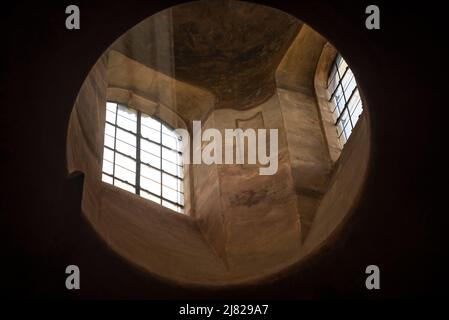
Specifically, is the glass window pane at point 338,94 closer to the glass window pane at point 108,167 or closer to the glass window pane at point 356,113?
the glass window pane at point 356,113

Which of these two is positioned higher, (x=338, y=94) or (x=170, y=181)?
(x=338, y=94)

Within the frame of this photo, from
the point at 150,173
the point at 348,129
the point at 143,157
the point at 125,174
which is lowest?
the point at 125,174

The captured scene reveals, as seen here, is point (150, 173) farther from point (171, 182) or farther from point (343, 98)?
point (343, 98)

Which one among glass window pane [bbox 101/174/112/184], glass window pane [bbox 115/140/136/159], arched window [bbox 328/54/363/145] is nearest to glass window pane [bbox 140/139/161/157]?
glass window pane [bbox 115/140/136/159]

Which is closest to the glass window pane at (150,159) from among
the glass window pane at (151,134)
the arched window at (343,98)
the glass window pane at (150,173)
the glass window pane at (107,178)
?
the glass window pane at (150,173)

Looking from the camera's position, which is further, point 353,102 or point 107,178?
point 353,102

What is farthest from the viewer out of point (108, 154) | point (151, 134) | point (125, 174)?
point (151, 134)

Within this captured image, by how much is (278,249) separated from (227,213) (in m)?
1.23

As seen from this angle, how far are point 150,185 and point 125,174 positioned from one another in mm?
395

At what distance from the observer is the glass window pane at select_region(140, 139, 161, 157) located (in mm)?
12969

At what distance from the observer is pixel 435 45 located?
29.2 ft

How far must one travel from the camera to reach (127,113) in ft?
44.1

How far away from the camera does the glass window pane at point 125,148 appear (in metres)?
12.6

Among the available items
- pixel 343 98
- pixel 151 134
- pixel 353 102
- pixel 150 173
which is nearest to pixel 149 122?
pixel 151 134
